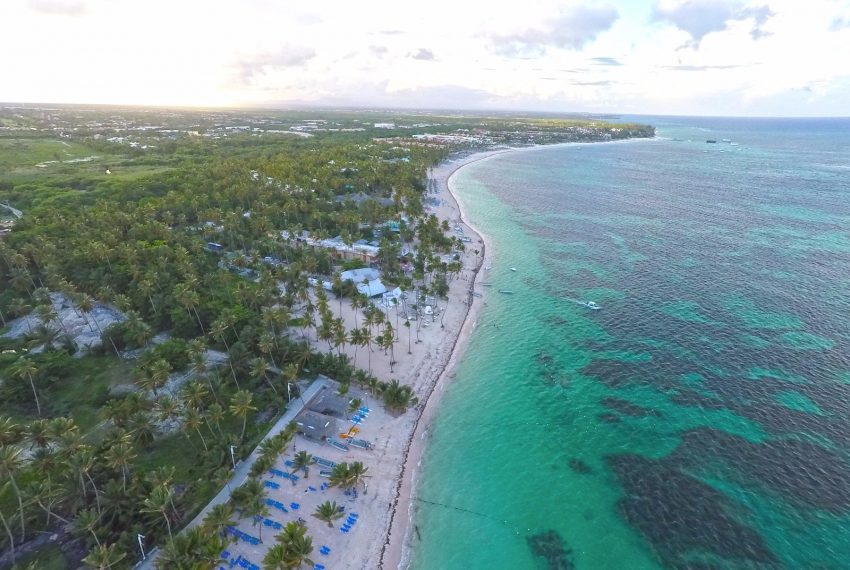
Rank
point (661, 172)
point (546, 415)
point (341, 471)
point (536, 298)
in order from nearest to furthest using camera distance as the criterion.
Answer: point (341, 471)
point (546, 415)
point (536, 298)
point (661, 172)

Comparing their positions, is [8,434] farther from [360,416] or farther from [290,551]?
[360,416]

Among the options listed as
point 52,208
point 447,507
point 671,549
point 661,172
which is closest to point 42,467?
point 447,507

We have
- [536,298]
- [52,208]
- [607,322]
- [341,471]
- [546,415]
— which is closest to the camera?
[341,471]

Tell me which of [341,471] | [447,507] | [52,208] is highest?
[52,208]

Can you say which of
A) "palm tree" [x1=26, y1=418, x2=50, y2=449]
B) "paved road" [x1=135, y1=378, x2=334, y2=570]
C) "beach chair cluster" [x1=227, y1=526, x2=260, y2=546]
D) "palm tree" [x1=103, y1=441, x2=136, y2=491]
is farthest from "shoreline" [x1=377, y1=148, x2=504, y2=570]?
"palm tree" [x1=26, y1=418, x2=50, y2=449]

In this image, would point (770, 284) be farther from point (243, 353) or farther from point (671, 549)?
point (243, 353)

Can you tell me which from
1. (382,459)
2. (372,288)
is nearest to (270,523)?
(382,459)

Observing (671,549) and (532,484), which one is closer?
(671,549)

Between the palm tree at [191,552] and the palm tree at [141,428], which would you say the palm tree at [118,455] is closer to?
the palm tree at [141,428]
